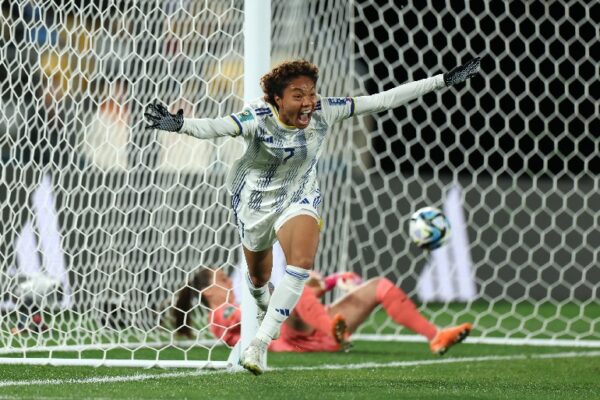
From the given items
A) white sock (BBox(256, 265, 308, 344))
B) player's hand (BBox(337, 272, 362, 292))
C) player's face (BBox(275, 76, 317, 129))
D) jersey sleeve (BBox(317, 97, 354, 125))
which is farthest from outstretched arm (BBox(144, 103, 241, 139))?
player's hand (BBox(337, 272, 362, 292))

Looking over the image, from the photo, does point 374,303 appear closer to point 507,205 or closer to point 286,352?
point 286,352

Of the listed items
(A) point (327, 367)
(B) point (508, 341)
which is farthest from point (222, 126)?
(B) point (508, 341)

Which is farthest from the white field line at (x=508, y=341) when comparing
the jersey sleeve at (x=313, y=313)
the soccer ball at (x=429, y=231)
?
the jersey sleeve at (x=313, y=313)

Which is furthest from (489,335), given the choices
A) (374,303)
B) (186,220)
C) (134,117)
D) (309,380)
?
(309,380)

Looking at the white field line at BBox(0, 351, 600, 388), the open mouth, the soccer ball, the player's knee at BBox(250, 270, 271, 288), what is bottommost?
the white field line at BBox(0, 351, 600, 388)

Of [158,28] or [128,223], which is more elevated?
[158,28]

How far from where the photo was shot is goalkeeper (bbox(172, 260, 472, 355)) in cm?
700

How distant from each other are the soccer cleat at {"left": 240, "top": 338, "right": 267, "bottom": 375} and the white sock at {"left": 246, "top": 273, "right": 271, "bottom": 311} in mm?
661

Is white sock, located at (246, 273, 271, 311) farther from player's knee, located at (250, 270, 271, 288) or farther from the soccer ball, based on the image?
the soccer ball

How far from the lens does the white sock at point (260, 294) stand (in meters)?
5.53

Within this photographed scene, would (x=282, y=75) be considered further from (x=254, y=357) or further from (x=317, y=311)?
(x=317, y=311)

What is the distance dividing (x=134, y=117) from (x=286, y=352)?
224cm

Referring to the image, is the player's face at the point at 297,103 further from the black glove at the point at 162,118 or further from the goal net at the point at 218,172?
the goal net at the point at 218,172

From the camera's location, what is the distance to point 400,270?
11750 mm
